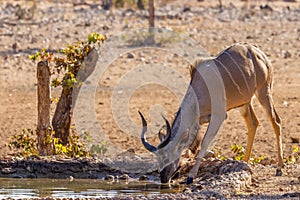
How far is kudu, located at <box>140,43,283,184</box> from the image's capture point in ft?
29.1

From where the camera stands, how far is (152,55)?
19.8m

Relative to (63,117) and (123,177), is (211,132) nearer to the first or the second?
(123,177)

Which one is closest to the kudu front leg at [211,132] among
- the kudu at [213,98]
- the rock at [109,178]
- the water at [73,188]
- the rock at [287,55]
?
the kudu at [213,98]

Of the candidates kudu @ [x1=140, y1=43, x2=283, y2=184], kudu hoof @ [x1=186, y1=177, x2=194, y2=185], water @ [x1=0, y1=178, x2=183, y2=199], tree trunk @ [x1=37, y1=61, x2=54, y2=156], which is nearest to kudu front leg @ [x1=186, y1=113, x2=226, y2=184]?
kudu @ [x1=140, y1=43, x2=283, y2=184]

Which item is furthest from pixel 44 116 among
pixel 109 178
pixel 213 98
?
pixel 213 98

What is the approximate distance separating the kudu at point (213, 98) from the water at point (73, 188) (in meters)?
0.34

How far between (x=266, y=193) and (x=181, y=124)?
1678 millimetres

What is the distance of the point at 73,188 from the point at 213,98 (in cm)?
178

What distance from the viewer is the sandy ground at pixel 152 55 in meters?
12.8

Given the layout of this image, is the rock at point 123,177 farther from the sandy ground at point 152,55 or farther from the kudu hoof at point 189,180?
the sandy ground at point 152,55

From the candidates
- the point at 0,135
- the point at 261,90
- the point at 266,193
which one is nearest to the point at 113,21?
the point at 0,135

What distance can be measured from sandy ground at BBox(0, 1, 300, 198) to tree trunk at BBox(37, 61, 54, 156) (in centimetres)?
184

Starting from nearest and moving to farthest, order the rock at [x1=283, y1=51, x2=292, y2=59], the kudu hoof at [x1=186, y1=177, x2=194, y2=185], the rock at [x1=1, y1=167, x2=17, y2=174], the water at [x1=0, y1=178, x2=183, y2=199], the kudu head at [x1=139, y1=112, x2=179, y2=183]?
1. the water at [x1=0, y1=178, x2=183, y2=199]
2. the kudu hoof at [x1=186, y1=177, x2=194, y2=185]
3. the kudu head at [x1=139, y1=112, x2=179, y2=183]
4. the rock at [x1=1, y1=167, x2=17, y2=174]
5. the rock at [x1=283, y1=51, x2=292, y2=59]

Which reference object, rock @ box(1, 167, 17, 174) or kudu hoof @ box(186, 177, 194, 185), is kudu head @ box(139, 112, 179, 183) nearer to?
kudu hoof @ box(186, 177, 194, 185)
